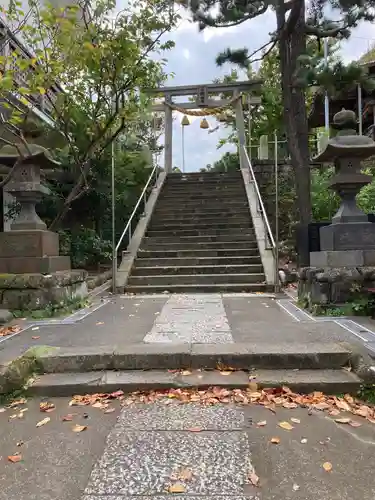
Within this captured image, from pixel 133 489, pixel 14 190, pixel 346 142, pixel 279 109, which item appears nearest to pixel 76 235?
pixel 14 190

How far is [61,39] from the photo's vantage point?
18.3ft

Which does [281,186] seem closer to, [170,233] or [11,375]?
[170,233]

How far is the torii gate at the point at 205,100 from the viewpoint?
1468cm

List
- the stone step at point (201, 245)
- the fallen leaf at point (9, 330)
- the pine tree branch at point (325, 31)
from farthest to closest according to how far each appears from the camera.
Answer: the stone step at point (201, 245)
the pine tree branch at point (325, 31)
the fallen leaf at point (9, 330)

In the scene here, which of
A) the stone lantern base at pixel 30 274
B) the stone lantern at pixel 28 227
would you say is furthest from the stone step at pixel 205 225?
the stone lantern base at pixel 30 274

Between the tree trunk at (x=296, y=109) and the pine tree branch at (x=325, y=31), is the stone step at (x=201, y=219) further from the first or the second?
the pine tree branch at (x=325, y=31)

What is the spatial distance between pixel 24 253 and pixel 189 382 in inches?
134

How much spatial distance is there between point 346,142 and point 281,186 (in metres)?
6.63

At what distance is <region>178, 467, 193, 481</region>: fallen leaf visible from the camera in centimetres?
186

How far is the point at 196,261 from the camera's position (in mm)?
8281

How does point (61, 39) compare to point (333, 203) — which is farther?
point (333, 203)

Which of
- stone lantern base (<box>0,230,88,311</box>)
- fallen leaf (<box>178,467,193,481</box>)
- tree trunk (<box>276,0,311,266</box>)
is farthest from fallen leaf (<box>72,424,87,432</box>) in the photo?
tree trunk (<box>276,0,311,266</box>)

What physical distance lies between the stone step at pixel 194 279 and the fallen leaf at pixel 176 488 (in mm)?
5756

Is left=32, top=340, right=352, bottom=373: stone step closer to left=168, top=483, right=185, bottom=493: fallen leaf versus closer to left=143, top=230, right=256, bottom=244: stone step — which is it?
left=168, top=483, right=185, bottom=493: fallen leaf
